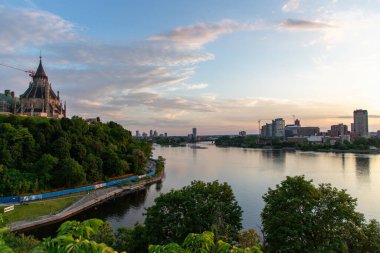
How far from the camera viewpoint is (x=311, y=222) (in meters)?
16.7

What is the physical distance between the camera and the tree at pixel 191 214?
17.9m

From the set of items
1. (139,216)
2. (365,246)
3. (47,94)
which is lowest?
(139,216)

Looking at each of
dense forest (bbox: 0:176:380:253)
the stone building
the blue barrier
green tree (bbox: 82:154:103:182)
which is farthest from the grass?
the stone building

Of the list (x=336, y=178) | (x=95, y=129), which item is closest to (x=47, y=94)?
(x=95, y=129)

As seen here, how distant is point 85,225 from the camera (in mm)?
4828

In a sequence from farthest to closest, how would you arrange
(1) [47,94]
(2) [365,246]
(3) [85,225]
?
1. (1) [47,94]
2. (2) [365,246]
3. (3) [85,225]

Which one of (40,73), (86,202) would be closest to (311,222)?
(86,202)

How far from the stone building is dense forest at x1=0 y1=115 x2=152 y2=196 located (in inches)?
711

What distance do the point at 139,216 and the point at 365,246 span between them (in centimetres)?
2308

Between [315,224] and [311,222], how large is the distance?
214 mm

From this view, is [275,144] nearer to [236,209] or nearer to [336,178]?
[336,178]

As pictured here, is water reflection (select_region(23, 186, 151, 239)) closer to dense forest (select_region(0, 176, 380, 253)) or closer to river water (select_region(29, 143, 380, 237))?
river water (select_region(29, 143, 380, 237))

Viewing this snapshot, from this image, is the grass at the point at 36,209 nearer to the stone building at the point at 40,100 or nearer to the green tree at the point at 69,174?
the green tree at the point at 69,174

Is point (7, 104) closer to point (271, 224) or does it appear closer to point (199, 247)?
point (271, 224)
